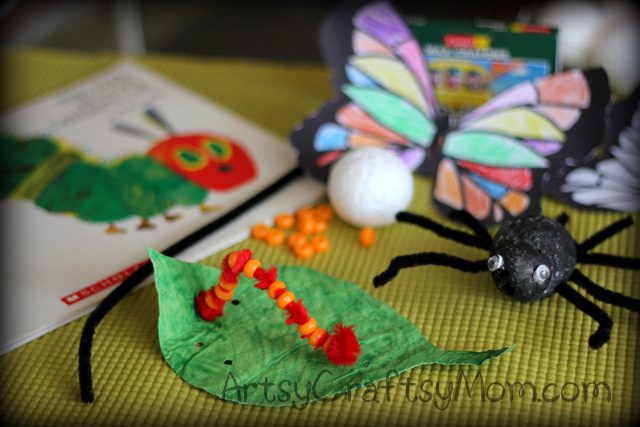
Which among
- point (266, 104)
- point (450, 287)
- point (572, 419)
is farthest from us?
point (266, 104)

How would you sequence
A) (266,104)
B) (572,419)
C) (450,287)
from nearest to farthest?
(572,419)
(450,287)
(266,104)

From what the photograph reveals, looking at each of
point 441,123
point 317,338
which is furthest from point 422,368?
point 441,123

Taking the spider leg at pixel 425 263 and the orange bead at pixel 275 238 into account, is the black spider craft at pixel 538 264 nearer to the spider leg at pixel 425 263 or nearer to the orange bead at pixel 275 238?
the spider leg at pixel 425 263

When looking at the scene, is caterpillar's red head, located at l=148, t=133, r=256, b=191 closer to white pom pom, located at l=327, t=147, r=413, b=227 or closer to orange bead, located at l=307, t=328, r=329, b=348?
white pom pom, located at l=327, t=147, r=413, b=227

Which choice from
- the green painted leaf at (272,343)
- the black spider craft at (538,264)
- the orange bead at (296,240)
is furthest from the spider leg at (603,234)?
the orange bead at (296,240)

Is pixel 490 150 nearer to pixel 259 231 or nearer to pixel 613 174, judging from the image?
pixel 613 174

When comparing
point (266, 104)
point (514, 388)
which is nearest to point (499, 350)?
point (514, 388)

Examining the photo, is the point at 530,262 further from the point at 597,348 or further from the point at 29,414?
the point at 29,414
